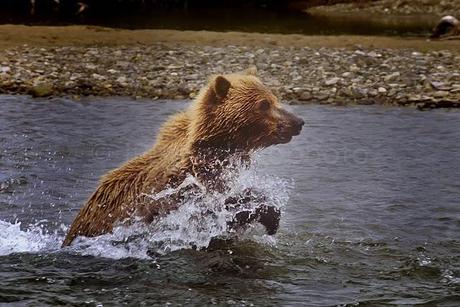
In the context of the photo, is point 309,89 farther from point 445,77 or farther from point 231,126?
point 231,126

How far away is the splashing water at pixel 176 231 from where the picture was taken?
8016 mm

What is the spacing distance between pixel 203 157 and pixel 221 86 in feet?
2.05

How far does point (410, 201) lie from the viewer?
10.5m

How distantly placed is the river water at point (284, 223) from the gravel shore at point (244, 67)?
1526 mm

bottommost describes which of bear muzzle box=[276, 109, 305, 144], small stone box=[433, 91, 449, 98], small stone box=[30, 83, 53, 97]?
small stone box=[30, 83, 53, 97]

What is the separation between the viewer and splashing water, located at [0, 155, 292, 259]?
316 inches

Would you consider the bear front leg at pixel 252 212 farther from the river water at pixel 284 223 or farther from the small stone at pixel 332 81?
the small stone at pixel 332 81

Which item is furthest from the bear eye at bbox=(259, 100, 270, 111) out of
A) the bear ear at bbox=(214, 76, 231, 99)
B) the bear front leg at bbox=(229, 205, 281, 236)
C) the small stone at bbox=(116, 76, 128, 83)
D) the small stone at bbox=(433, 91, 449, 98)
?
the small stone at bbox=(116, 76, 128, 83)

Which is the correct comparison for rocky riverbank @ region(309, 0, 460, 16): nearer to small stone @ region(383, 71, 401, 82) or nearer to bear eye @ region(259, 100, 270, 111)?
small stone @ region(383, 71, 401, 82)

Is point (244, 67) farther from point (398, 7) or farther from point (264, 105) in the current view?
point (398, 7)

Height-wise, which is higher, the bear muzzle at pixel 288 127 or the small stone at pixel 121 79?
the bear muzzle at pixel 288 127

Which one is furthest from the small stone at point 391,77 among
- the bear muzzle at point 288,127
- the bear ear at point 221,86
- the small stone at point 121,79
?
the bear ear at point 221,86

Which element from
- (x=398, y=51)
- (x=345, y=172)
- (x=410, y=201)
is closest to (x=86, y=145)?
(x=345, y=172)

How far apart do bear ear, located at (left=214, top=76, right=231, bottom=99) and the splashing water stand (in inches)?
26.0
